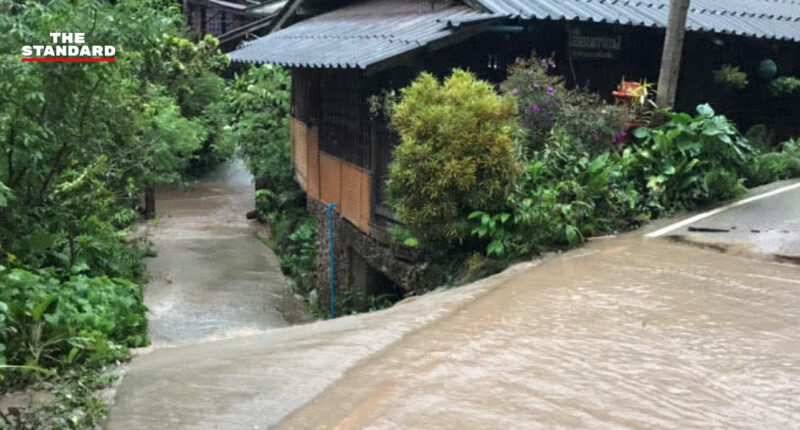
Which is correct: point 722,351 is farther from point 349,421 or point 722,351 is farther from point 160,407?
point 160,407

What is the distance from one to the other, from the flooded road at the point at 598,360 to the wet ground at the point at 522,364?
0.05 feet

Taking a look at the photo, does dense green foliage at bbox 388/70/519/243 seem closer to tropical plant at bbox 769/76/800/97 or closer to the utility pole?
the utility pole

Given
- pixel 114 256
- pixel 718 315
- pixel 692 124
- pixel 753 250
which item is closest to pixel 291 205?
pixel 114 256

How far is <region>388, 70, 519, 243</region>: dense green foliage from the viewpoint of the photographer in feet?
25.2

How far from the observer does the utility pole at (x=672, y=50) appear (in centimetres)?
992

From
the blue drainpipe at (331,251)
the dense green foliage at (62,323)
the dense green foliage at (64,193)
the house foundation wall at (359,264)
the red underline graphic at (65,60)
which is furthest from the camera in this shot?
the blue drainpipe at (331,251)

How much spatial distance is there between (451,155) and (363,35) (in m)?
3.53

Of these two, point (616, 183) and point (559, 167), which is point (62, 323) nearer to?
point (559, 167)

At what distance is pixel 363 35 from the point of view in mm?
10414

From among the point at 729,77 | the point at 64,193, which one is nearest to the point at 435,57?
the point at 64,193

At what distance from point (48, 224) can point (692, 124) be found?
832 centimetres

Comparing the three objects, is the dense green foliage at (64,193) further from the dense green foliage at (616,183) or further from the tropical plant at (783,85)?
the tropical plant at (783,85)

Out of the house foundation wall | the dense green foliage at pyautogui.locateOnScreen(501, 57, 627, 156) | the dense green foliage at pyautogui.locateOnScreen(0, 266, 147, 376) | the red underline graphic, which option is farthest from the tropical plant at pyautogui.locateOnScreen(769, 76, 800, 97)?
the dense green foliage at pyautogui.locateOnScreen(0, 266, 147, 376)

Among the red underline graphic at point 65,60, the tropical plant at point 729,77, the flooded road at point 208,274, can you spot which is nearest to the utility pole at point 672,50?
the tropical plant at point 729,77
